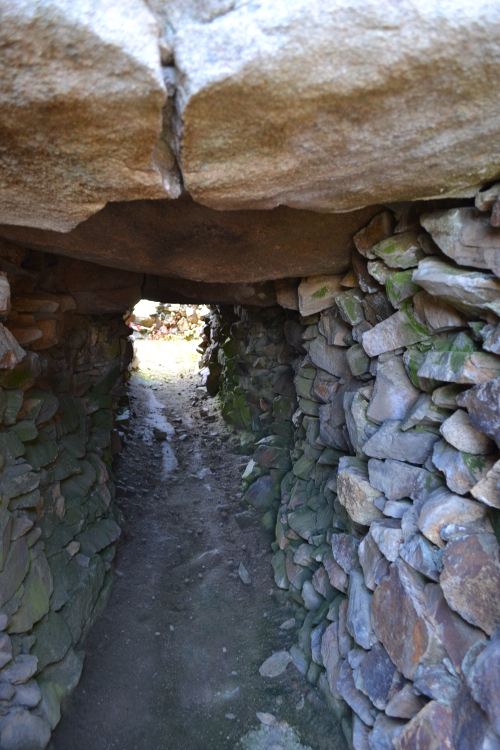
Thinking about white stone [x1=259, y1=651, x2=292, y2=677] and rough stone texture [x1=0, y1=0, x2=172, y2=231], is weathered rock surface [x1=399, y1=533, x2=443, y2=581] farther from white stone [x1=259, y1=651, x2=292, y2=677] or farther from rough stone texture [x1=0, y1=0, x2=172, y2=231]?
rough stone texture [x1=0, y1=0, x2=172, y2=231]

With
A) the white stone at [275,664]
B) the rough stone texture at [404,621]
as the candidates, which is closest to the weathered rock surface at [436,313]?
the rough stone texture at [404,621]

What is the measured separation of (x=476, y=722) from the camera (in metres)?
1.84

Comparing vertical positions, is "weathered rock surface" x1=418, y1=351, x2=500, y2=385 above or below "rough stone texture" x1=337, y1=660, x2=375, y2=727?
above

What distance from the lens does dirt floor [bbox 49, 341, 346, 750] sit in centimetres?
308

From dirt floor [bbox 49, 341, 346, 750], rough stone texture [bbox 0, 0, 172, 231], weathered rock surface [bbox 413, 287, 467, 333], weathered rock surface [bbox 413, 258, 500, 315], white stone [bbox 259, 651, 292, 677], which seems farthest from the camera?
white stone [bbox 259, 651, 292, 677]

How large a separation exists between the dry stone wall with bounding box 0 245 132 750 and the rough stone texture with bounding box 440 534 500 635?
2557 mm

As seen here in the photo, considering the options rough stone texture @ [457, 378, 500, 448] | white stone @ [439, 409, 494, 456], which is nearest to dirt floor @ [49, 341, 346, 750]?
white stone @ [439, 409, 494, 456]

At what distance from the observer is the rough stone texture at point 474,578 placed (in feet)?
6.57

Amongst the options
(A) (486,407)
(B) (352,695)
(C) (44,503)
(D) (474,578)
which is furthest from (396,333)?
(C) (44,503)

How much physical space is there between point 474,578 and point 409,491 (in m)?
0.63

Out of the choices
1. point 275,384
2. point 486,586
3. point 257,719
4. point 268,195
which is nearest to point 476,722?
point 486,586

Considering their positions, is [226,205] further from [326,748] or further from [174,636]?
[174,636]

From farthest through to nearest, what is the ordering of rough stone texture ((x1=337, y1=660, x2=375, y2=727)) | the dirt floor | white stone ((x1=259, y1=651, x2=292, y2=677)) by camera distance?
1. white stone ((x1=259, y1=651, x2=292, y2=677))
2. the dirt floor
3. rough stone texture ((x1=337, y1=660, x2=375, y2=727))

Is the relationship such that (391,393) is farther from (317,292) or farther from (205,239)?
(205,239)
